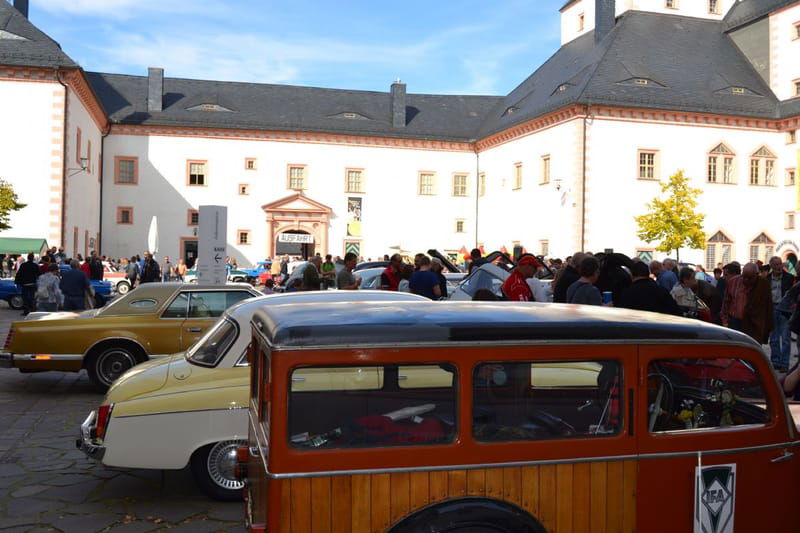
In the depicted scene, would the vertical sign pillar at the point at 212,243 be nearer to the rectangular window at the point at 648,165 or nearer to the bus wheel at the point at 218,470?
the bus wheel at the point at 218,470

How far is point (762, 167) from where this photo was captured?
135ft

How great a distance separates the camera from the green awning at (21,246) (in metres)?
32.2

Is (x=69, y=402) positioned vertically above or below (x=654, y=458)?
below

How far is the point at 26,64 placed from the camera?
33.5m

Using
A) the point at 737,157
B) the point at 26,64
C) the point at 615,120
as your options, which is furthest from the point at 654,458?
the point at 737,157

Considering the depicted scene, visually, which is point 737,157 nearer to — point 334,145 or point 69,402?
point 334,145

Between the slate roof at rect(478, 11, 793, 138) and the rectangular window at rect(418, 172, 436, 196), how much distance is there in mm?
6246

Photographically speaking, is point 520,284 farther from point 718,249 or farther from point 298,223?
point 298,223


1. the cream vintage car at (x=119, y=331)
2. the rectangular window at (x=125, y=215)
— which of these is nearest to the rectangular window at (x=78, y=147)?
the rectangular window at (x=125, y=215)

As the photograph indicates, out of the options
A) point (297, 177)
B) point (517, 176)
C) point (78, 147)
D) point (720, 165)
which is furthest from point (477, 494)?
point (297, 177)

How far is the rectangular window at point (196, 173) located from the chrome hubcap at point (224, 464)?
1736 inches

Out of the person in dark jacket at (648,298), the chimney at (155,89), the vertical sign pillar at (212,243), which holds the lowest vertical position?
the person in dark jacket at (648,298)

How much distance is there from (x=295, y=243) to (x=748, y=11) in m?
27.9

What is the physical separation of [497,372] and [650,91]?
38.9 metres
